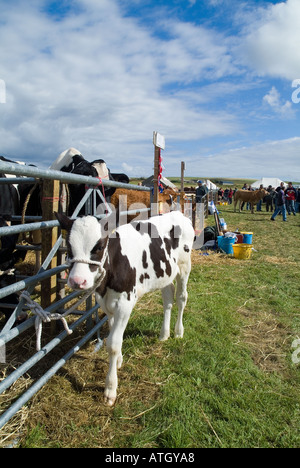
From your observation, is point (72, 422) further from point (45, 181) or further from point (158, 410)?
point (45, 181)

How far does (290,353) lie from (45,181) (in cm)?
334

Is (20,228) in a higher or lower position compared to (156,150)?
lower

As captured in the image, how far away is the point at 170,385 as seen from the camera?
2.80 metres

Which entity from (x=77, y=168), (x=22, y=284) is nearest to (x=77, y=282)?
(x=22, y=284)

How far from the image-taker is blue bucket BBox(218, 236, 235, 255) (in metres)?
8.74

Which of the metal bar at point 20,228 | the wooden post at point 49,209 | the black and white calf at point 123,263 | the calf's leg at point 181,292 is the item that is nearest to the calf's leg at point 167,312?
the black and white calf at point 123,263

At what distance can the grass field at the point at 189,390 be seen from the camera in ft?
7.36

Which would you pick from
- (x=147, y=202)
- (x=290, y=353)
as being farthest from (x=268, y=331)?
(x=147, y=202)

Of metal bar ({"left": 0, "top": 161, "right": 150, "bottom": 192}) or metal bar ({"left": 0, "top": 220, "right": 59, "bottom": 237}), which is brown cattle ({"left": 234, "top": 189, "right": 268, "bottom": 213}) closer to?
metal bar ({"left": 0, "top": 161, "right": 150, "bottom": 192})

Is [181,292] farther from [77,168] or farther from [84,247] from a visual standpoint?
[77,168]

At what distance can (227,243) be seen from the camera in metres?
8.79

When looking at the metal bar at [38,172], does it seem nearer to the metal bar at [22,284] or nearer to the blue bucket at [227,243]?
the metal bar at [22,284]

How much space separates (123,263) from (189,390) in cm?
132

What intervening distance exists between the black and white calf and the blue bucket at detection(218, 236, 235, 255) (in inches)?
204
